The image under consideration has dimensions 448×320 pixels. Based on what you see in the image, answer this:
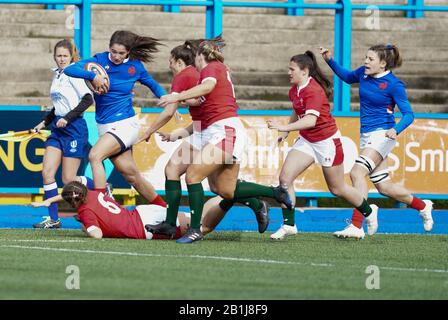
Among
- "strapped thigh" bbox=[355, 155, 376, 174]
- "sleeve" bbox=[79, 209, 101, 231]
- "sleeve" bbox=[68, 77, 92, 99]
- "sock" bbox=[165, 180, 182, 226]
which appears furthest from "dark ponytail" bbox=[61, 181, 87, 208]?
"strapped thigh" bbox=[355, 155, 376, 174]

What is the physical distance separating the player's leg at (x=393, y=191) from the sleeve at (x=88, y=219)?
3069mm

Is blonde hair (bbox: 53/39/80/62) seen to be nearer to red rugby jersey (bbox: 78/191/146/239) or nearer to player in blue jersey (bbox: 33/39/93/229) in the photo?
player in blue jersey (bbox: 33/39/93/229)

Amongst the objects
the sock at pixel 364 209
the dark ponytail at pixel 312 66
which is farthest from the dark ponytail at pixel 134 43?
the sock at pixel 364 209

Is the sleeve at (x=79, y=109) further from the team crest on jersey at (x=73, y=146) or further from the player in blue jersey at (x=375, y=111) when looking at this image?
the player in blue jersey at (x=375, y=111)

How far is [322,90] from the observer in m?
12.2

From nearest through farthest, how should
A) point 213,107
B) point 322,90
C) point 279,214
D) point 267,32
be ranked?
point 213,107 < point 322,90 < point 279,214 < point 267,32

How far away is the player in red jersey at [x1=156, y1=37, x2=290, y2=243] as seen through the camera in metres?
11.3

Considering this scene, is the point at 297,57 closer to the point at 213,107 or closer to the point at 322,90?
the point at 322,90

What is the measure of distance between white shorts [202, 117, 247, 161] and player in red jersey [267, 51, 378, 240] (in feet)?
2.93

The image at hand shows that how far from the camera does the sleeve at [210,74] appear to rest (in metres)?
11.3

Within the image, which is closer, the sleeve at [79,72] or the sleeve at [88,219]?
the sleeve at [88,219]

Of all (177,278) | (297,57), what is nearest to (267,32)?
(297,57)

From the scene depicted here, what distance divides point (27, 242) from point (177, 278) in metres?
3.05

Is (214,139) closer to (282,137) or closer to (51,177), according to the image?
(282,137)
